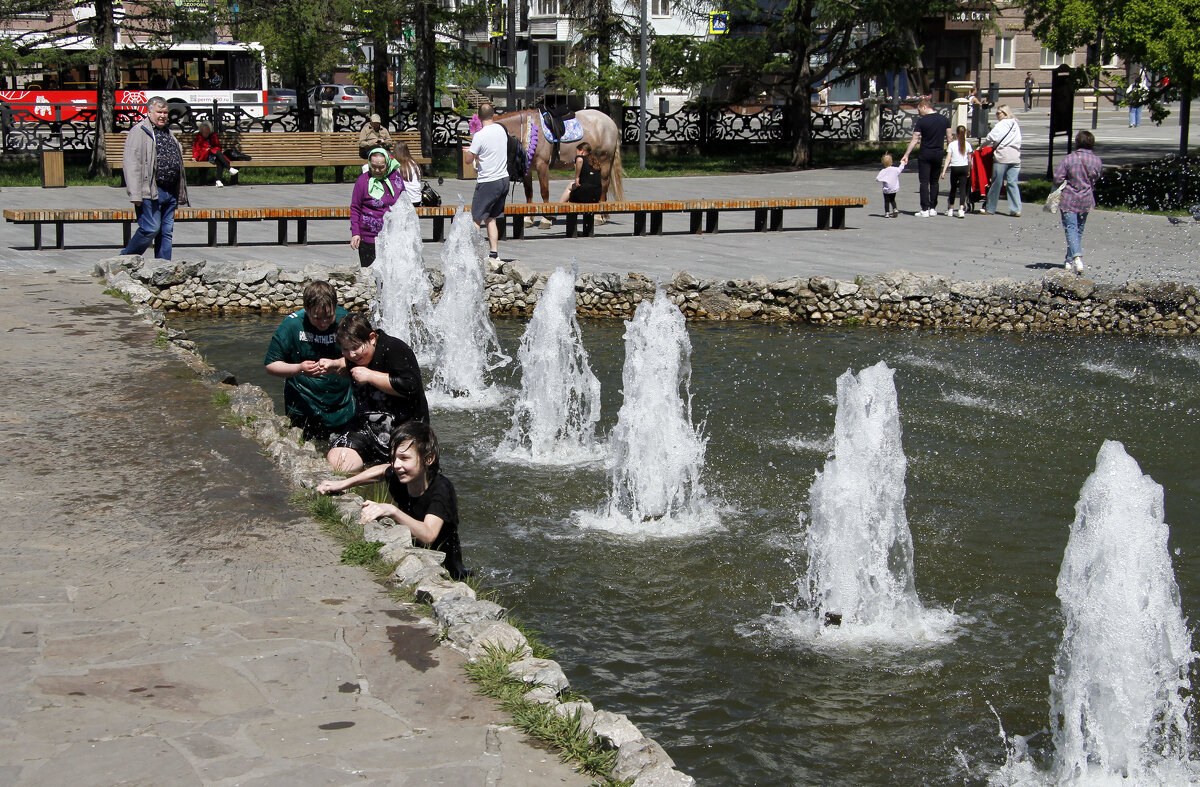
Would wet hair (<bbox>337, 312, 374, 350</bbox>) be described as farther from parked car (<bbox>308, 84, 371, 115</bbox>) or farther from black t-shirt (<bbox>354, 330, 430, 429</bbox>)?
parked car (<bbox>308, 84, 371, 115</bbox>)

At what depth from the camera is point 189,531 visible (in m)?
5.93

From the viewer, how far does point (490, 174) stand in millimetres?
14727

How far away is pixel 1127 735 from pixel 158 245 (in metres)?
12.0

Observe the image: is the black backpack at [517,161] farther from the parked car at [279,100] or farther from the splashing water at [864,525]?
the parked car at [279,100]

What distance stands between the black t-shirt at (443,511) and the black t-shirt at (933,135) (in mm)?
15501

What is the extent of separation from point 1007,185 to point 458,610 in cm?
1763

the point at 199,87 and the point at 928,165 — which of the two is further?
the point at 199,87

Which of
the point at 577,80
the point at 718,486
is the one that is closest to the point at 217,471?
the point at 718,486

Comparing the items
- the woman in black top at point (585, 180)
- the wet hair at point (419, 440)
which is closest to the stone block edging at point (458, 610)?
the wet hair at point (419, 440)

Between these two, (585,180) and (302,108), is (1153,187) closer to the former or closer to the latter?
(585,180)

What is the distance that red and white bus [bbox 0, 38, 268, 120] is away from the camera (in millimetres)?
35125

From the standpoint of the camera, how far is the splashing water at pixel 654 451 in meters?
7.64

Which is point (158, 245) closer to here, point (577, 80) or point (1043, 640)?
point (1043, 640)

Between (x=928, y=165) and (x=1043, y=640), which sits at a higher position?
(x=928, y=165)
